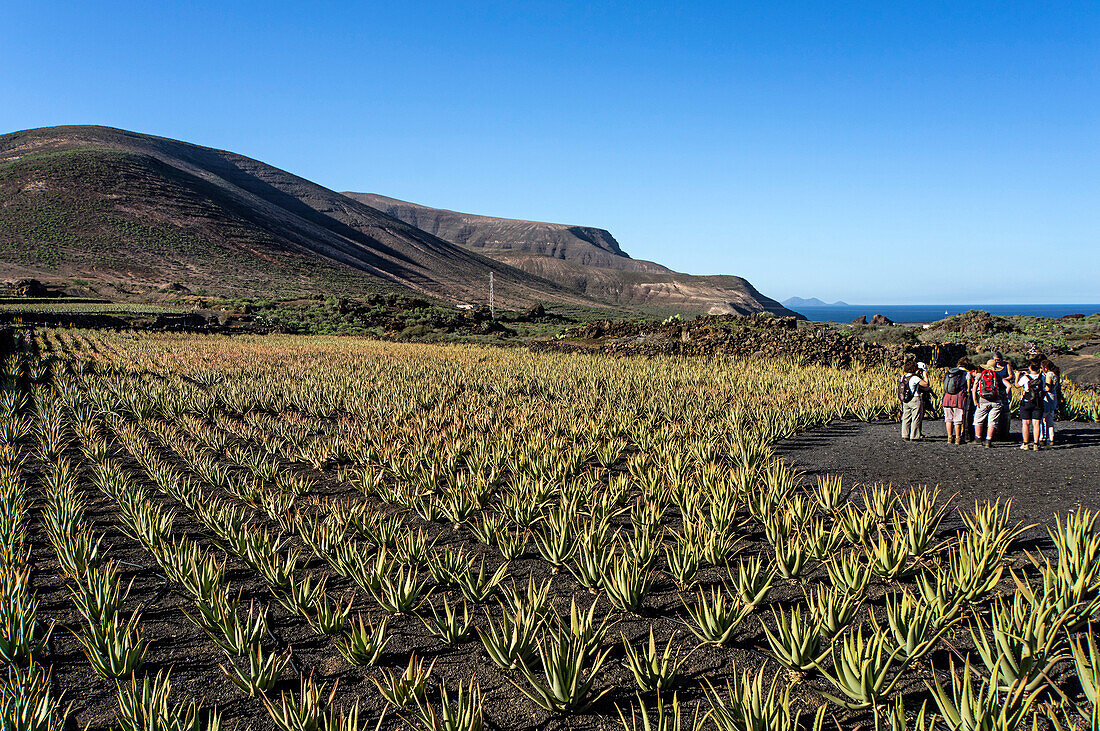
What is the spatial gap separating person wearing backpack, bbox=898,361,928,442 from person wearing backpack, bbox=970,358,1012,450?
2.10 ft

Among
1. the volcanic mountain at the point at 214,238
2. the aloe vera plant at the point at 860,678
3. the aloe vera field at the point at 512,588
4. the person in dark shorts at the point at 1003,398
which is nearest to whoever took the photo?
the aloe vera plant at the point at 860,678

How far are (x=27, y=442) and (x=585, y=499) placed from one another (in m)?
7.58

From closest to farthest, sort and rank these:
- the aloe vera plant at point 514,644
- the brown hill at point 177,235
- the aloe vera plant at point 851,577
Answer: the aloe vera plant at point 514,644 → the aloe vera plant at point 851,577 → the brown hill at point 177,235

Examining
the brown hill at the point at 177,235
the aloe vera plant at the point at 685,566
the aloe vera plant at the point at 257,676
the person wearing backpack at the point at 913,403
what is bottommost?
the aloe vera plant at the point at 257,676

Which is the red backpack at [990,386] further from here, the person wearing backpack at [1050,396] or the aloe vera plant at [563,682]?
the aloe vera plant at [563,682]

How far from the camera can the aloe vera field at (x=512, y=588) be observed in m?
2.93

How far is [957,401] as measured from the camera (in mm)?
8195

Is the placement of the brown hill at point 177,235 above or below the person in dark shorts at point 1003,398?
above

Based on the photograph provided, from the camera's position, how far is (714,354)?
21109mm

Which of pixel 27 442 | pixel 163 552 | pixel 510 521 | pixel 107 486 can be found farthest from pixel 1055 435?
pixel 27 442

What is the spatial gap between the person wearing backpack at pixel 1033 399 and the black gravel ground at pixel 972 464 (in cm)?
24

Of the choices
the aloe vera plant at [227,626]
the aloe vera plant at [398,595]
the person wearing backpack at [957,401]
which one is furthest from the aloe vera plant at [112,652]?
the person wearing backpack at [957,401]

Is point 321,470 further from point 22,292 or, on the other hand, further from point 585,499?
point 22,292

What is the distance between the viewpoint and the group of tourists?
764cm
